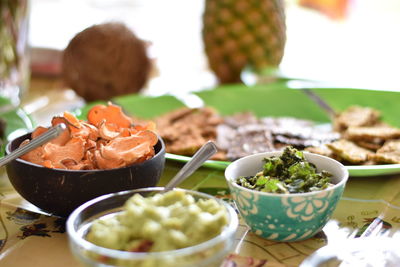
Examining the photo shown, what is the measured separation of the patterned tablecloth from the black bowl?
67mm

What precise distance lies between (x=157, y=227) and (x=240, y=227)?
286 mm

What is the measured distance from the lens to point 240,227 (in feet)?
3.27

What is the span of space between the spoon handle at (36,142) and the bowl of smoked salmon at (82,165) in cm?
1

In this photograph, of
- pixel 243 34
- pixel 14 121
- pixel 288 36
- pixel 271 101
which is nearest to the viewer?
pixel 14 121

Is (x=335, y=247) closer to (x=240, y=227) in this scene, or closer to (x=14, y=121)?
(x=240, y=227)

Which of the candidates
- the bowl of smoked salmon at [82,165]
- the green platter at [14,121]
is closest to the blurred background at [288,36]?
the green platter at [14,121]

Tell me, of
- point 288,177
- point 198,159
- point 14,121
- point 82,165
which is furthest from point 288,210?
point 14,121

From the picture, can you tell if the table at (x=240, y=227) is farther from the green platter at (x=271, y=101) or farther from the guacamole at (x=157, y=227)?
the green platter at (x=271, y=101)

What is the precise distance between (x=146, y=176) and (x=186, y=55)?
187cm

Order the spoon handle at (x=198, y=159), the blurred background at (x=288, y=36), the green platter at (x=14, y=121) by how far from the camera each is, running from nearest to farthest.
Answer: the spoon handle at (x=198, y=159), the green platter at (x=14, y=121), the blurred background at (x=288, y=36)

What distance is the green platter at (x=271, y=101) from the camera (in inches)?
65.2

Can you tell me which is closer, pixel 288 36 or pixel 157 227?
pixel 157 227

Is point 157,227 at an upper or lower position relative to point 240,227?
upper

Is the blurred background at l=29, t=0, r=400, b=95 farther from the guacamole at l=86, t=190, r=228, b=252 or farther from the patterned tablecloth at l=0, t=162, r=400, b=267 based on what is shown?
the guacamole at l=86, t=190, r=228, b=252
